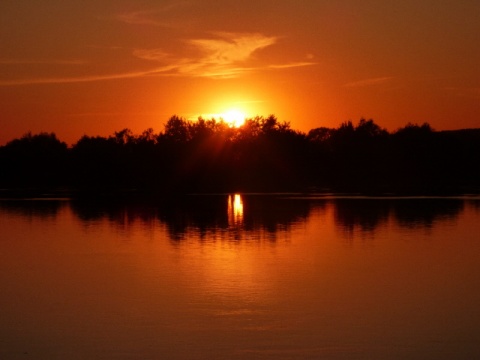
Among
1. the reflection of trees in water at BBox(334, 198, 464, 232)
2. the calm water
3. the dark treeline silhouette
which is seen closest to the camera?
the calm water

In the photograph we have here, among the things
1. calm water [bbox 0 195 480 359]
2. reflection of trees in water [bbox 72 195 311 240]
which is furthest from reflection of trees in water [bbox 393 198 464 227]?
reflection of trees in water [bbox 72 195 311 240]

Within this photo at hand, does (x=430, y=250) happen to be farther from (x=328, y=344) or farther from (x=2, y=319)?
(x=2, y=319)

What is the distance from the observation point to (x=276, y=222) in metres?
22.6

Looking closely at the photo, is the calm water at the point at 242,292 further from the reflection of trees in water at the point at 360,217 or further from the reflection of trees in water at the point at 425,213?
the reflection of trees in water at the point at 425,213

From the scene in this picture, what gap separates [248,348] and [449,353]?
6.87 feet

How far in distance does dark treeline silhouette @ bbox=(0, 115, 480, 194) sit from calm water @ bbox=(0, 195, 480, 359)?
47.4 meters

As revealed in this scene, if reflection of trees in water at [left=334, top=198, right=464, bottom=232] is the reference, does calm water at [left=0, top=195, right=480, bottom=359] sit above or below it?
below

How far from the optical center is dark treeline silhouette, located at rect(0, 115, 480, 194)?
7088 centimetres

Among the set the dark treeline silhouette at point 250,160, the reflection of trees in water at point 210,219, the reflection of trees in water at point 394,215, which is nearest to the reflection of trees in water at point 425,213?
the reflection of trees in water at point 394,215

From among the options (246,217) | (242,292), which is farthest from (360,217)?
(242,292)

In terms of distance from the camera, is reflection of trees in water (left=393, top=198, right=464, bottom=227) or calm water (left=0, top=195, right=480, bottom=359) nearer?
calm water (left=0, top=195, right=480, bottom=359)

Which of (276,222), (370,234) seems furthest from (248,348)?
(276,222)

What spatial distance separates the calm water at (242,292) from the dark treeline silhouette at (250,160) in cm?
4739

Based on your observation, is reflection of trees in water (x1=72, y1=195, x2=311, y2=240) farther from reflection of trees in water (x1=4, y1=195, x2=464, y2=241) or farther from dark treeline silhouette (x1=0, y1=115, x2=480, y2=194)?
dark treeline silhouette (x1=0, y1=115, x2=480, y2=194)
